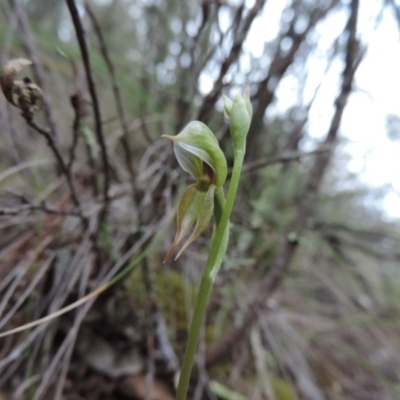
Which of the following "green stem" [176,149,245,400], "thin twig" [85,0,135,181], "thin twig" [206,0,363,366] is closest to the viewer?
"green stem" [176,149,245,400]

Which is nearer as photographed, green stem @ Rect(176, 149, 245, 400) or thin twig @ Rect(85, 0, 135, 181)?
green stem @ Rect(176, 149, 245, 400)

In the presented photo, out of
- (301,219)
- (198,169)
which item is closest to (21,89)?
(198,169)

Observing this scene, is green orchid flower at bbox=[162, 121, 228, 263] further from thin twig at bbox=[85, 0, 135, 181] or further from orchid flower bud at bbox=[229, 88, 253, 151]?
thin twig at bbox=[85, 0, 135, 181]

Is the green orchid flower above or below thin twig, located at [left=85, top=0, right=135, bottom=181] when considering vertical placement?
below

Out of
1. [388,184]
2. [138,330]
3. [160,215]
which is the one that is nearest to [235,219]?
[160,215]

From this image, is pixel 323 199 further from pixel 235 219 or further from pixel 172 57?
pixel 172 57

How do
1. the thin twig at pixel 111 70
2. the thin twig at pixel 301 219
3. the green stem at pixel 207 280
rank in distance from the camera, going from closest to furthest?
1. the green stem at pixel 207 280
2. the thin twig at pixel 111 70
3. the thin twig at pixel 301 219

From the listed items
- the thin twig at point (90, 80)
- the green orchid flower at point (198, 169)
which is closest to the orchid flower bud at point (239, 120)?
the green orchid flower at point (198, 169)

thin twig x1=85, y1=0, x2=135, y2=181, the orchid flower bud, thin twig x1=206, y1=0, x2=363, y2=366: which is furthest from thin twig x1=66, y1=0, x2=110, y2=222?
thin twig x1=206, y1=0, x2=363, y2=366

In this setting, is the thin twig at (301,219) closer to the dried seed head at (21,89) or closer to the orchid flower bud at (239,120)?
the orchid flower bud at (239,120)
